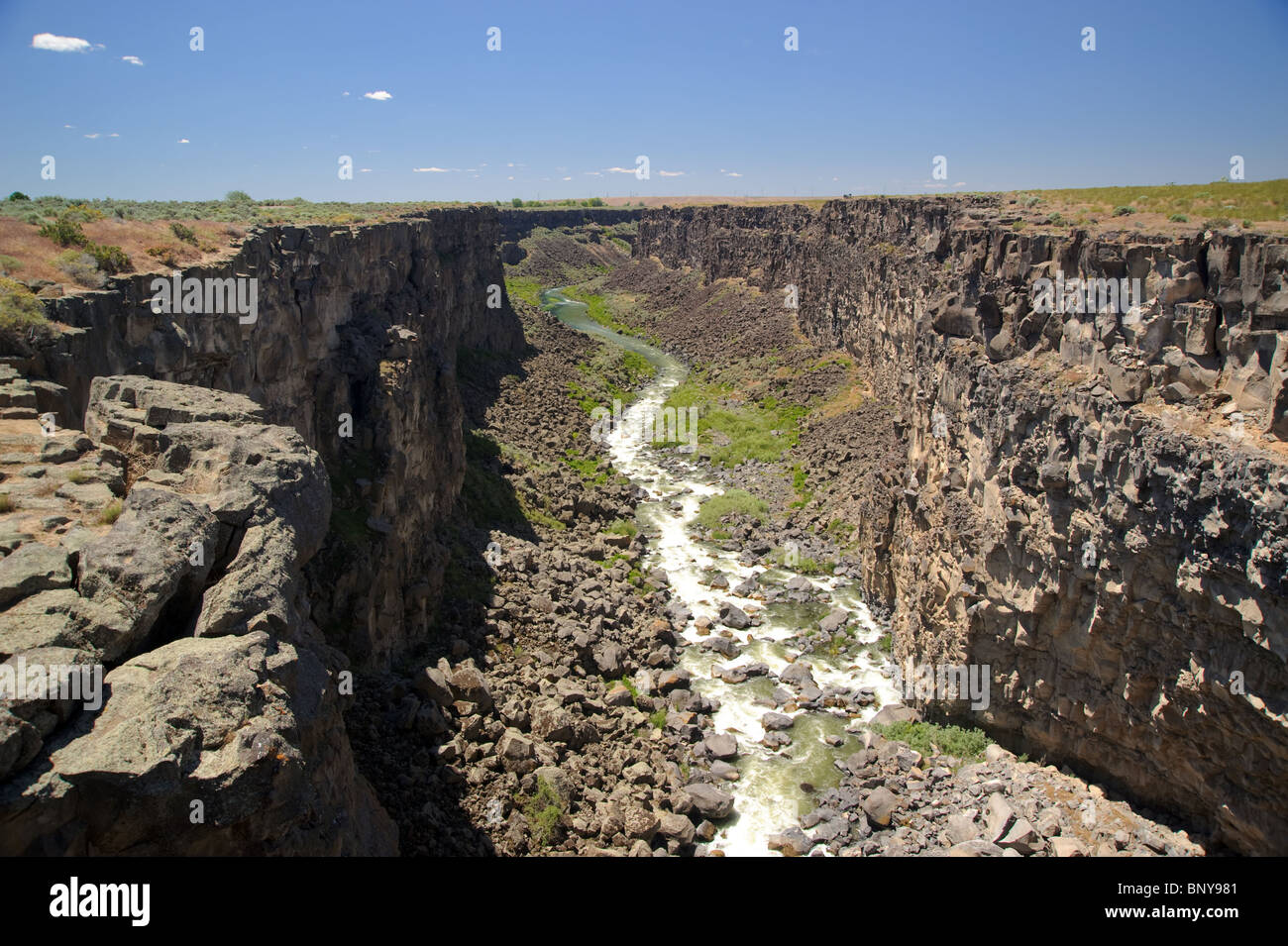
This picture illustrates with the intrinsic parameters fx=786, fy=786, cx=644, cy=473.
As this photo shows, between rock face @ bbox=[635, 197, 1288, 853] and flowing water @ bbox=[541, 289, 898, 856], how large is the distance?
3.03 m

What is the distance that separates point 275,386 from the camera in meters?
23.4

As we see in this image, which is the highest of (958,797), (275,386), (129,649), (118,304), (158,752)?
(118,304)

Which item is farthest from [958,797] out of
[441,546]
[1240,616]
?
[441,546]

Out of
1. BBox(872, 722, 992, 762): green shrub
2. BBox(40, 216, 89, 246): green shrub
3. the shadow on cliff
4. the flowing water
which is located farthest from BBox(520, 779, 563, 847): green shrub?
BBox(40, 216, 89, 246): green shrub

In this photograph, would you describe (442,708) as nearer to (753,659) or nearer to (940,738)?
(753,659)

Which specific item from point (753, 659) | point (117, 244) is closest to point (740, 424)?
point (753, 659)

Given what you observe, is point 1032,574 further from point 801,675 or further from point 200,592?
point 200,592

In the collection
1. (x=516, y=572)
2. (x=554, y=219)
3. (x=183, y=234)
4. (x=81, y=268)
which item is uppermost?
(x=554, y=219)

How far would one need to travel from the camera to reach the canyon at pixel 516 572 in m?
9.27

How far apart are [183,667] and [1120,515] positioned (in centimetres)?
1951

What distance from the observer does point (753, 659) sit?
1208 inches

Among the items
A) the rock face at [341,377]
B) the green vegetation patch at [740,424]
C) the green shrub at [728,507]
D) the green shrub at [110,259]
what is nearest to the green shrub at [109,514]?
the rock face at [341,377]

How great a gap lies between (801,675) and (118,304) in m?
23.6

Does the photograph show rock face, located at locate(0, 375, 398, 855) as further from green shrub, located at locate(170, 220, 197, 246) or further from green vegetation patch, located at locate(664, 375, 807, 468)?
green vegetation patch, located at locate(664, 375, 807, 468)
